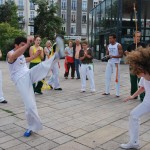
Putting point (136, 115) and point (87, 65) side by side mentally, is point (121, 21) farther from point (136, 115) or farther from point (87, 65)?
point (136, 115)

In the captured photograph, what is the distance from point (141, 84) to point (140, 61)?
68cm

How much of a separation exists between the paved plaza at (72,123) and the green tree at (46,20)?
30.6m

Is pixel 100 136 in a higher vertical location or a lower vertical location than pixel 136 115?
lower

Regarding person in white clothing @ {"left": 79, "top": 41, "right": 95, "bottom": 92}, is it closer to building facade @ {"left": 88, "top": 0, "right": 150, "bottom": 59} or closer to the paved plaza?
the paved plaza

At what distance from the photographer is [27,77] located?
484 cm

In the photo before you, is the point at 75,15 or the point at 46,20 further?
the point at 75,15

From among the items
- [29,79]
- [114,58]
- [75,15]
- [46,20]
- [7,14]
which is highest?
[75,15]

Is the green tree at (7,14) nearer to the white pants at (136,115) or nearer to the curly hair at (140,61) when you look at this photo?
the white pants at (136,115)

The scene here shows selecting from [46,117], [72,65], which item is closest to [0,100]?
[46,117]

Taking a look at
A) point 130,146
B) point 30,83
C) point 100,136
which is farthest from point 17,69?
point 130,146

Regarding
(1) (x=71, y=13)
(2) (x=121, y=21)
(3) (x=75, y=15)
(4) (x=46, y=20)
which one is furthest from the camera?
(3) (x=75, y=15)

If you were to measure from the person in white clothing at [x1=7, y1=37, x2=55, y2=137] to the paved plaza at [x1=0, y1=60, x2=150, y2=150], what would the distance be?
29 cm

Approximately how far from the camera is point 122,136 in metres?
4.92

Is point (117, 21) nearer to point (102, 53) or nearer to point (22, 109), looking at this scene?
point (102, 53)
